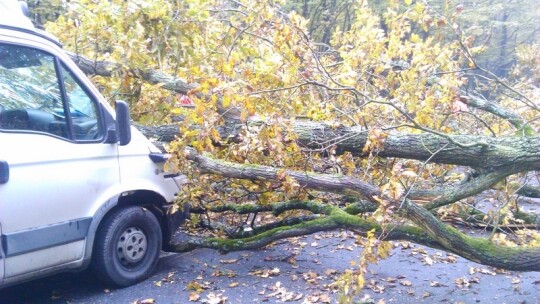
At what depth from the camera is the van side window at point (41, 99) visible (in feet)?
14.5

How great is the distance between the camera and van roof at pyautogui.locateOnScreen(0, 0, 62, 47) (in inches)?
177

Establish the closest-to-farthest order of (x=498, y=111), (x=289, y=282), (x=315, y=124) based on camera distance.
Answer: (x=289, y=282), (x=315, y=124), (x=498, y=111)

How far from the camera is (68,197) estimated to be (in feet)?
15.2

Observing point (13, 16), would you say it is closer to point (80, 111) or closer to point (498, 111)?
point (80, 111)

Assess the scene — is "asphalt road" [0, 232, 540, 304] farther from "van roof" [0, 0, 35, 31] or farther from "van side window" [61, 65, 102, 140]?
"van roof" [0, 0, 35, 31]

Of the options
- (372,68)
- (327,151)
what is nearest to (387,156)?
(327,151)

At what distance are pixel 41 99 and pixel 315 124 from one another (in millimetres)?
2659

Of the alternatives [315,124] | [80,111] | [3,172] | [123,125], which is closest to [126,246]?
[123,125]

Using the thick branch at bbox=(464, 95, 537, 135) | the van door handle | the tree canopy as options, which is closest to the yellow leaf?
the tree canopy

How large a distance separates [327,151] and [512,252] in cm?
199

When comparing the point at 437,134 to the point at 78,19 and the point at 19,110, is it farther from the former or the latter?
the point at 78,19

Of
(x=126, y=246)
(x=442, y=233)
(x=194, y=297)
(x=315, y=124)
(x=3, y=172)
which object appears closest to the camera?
(x=3, y=172)

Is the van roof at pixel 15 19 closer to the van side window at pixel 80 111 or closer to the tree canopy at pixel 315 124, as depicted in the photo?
the van side window at pixel 80 111

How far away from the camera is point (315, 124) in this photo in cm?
604
